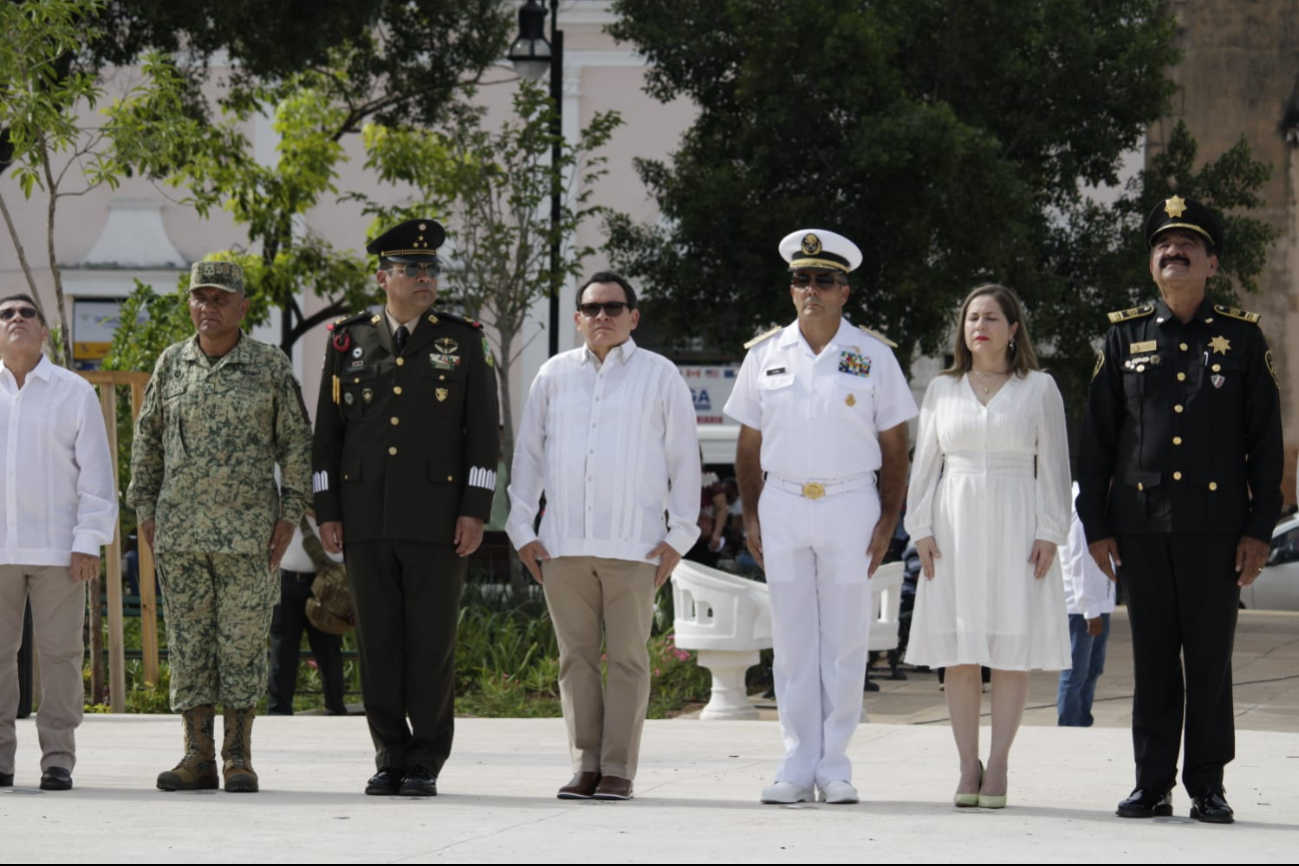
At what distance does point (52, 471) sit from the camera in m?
7.73

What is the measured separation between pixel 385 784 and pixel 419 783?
16 centimetres

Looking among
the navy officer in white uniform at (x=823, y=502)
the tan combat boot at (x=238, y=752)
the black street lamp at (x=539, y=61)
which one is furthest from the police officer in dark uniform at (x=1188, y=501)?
the black street lamp at (x=539, y=61)

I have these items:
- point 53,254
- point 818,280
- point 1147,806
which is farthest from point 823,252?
point 53,254

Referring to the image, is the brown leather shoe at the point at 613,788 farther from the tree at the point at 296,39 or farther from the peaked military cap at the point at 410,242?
the tree at the point at 296,39

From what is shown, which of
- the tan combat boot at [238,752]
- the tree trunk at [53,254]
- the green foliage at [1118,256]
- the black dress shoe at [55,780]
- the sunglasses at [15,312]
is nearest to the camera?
the tan combat boot at [238,752]

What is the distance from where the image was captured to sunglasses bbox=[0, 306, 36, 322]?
7.86 metres

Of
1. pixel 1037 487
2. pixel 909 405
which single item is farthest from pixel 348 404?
pixel 1037 487

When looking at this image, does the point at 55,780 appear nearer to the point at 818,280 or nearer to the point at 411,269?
the point at 411,269

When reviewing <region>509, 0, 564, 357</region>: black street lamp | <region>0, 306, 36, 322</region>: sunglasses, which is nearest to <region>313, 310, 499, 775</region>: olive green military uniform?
<region>0, 306, 36, 322</region>: sunglasses

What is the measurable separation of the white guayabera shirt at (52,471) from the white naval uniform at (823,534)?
2679 millimetres

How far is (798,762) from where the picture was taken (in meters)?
7.27

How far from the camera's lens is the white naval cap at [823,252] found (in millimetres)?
7387

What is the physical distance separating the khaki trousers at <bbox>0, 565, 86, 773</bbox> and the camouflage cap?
1268mm

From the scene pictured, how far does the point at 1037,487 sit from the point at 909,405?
0.58 m
